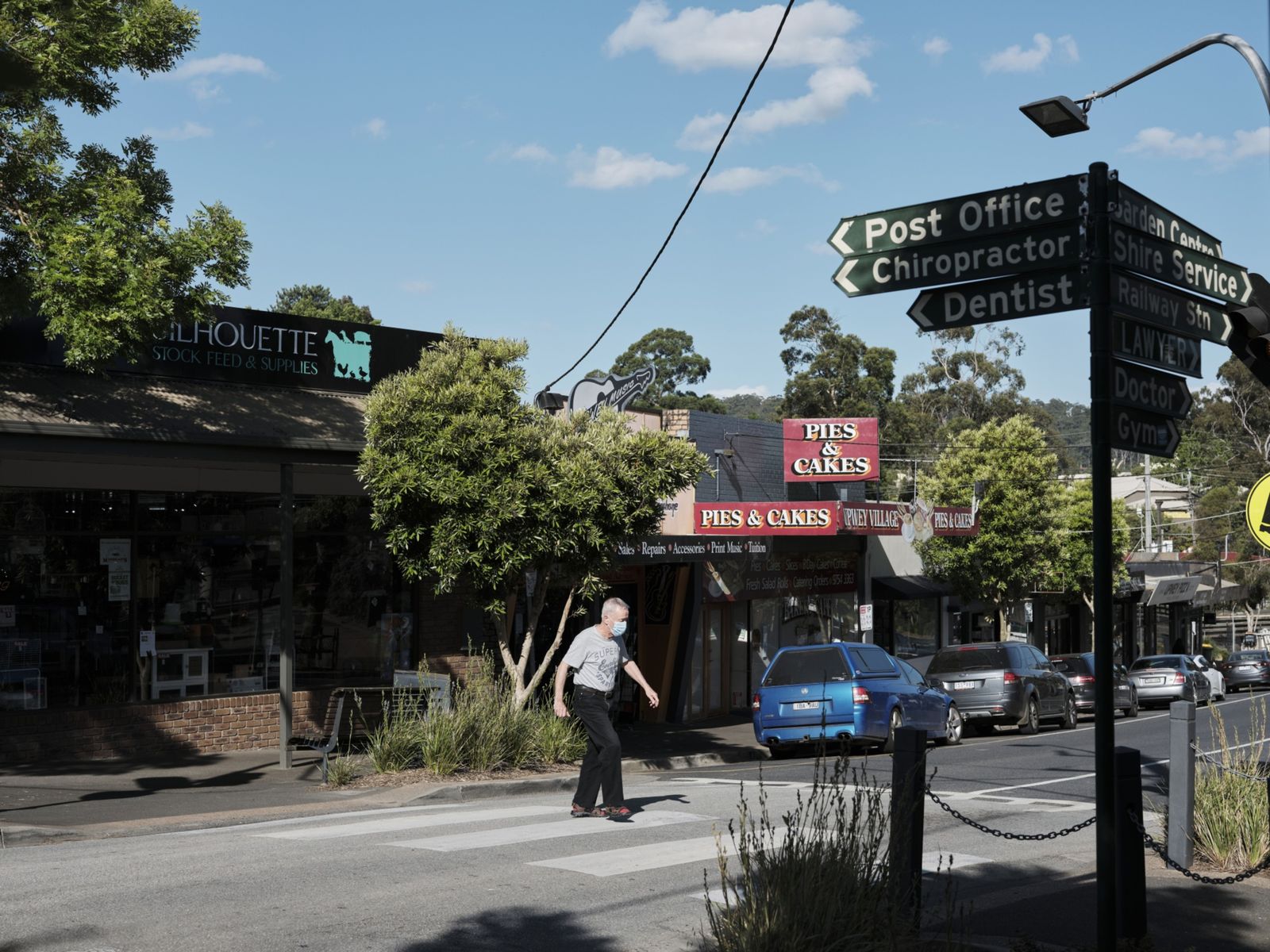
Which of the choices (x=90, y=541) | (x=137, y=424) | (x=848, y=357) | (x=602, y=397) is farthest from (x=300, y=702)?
(x=848, y=357)

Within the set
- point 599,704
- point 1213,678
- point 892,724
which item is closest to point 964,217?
point 599,704

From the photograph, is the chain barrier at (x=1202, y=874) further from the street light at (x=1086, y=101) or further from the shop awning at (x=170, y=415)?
Answer: the shop awning at (x=170, y=415)

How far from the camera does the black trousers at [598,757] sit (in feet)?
33.9

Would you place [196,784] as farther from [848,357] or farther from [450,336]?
[848,357]

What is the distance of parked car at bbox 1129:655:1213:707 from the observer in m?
33.5

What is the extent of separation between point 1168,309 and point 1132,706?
26.4 meters

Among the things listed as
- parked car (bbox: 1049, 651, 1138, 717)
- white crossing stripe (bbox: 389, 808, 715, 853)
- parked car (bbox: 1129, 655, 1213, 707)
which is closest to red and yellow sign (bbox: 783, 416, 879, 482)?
parked car (bbox: 1049, 651, 1138, 717)

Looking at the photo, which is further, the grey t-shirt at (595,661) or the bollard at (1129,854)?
the grey t-shirt at (595,661)

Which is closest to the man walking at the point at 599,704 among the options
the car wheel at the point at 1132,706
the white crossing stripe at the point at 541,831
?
the white crossing stripe at the point at 541,831

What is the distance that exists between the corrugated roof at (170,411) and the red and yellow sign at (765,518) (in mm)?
8871

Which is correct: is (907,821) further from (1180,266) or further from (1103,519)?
(1180,266)

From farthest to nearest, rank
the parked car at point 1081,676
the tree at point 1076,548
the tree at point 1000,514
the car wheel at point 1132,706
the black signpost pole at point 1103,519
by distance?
the tree at point 1076,548
the tree at point 1000,514
the car wheel at point 1132,706
the parked car at point 1081,676
the black signpost pole at point 1103,519

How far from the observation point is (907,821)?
6.24m

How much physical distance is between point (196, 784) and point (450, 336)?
573 cm
